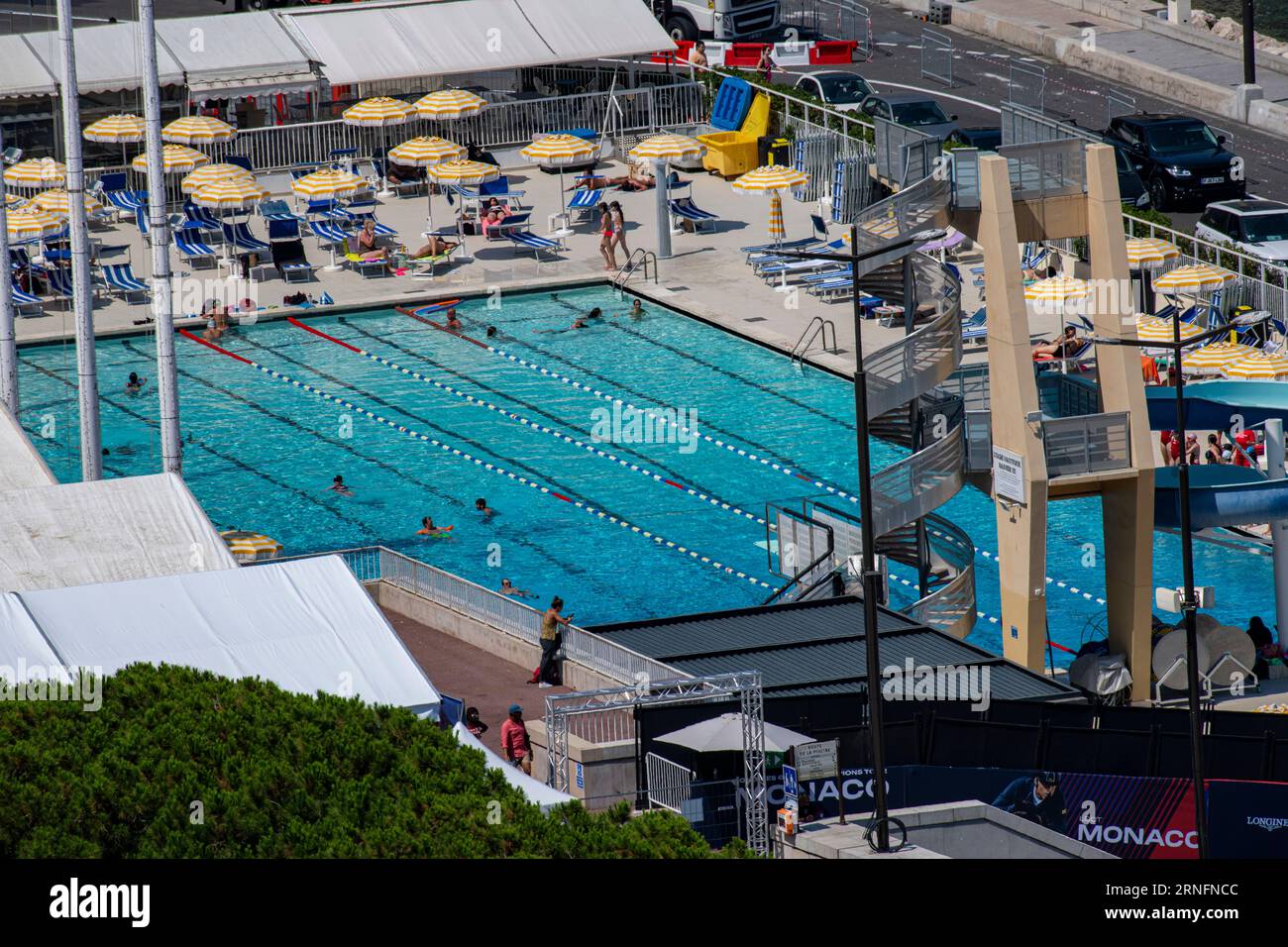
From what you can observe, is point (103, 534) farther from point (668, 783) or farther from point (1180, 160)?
point (1180, 160)

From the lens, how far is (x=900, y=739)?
830 inches

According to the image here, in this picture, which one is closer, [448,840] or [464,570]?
[448,840]

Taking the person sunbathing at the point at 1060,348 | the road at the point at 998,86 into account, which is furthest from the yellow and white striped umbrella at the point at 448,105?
the person sunbathing at the point at 1060,348

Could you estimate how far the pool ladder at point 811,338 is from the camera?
123ft

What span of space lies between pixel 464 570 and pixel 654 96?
22160mm

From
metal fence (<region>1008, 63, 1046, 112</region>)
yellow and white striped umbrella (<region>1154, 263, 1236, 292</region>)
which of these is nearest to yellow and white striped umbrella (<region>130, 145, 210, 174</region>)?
metal fence (<region>1008, 63, 1046, 112</region>)

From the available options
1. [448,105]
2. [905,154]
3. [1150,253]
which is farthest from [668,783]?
[448,105]

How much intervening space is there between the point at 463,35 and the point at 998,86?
485 inches

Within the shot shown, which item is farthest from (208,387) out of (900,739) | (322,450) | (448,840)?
(448,840)

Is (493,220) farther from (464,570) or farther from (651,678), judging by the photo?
(651,678)

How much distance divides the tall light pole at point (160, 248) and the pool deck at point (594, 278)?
12.2 meters

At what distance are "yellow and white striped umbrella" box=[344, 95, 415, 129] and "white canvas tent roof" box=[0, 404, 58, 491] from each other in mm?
19219

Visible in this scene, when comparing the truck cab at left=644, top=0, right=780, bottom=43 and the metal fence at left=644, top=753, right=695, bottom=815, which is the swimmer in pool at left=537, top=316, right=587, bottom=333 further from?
the metal fence at left=644, top=753, right=695, bottom=815

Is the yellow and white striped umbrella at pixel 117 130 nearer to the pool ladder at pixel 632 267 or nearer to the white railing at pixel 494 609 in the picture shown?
the pool ladder at pixel 632 267
